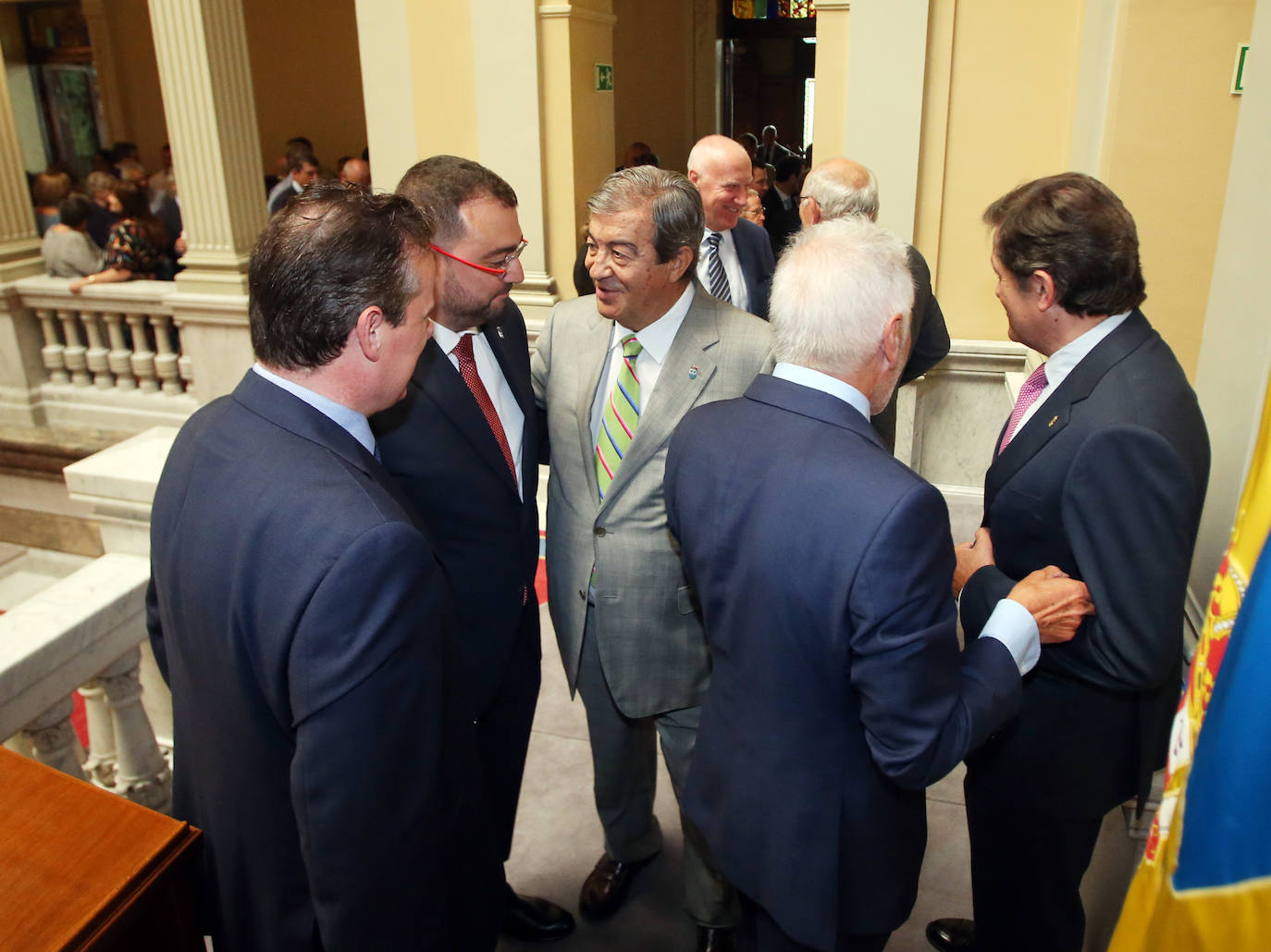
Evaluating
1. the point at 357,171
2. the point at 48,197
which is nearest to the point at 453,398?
the point at 357,171

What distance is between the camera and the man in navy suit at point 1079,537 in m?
1.59

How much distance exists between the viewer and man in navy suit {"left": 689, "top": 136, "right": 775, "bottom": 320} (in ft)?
12.6

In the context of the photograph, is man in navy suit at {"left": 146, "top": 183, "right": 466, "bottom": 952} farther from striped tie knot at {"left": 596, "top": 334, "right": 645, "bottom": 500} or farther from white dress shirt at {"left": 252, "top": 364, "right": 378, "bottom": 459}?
striped tie knot at {"left": 596, "top": 334, "right": 645, "bottom": 500}

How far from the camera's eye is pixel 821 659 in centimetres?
144

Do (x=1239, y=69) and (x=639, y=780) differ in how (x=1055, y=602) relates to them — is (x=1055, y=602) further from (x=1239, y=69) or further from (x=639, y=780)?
(x=1239, y=69)

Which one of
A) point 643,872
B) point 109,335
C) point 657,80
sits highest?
point 657,80

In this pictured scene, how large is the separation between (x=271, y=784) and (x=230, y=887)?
223 millimetres

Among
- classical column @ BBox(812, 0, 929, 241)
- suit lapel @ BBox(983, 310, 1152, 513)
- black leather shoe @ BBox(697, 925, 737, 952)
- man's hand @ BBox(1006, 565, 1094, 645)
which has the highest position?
classical column @ BBox(812, 0, 929, 241)

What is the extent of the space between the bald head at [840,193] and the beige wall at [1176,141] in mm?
917

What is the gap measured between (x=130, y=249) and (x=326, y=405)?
20.8 ft

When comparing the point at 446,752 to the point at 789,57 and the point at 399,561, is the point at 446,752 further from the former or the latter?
the point at 789,57

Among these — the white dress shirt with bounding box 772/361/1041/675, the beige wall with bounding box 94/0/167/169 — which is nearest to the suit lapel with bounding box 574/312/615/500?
the white dress shirt with bounding box 772/361/1041/675

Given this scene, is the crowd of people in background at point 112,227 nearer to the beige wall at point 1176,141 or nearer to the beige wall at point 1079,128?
the beige wall at point 1079,128

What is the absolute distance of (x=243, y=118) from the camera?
6.16 m
